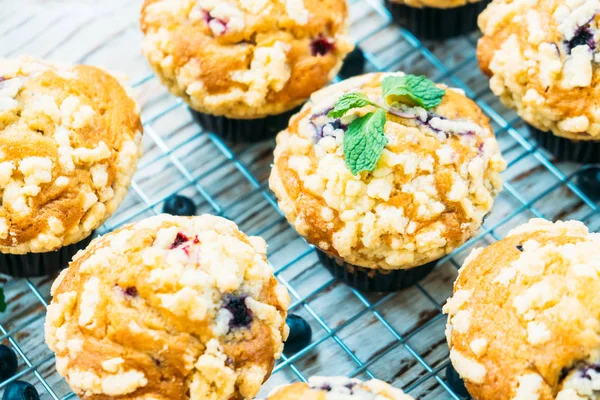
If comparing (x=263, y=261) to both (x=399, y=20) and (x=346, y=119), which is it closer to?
(x=346, y=119)

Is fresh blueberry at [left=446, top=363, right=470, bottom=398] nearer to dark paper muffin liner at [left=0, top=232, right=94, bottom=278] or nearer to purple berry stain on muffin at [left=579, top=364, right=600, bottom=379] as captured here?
purple berry stain on muffin at [left=579, top=364, right=600, bottom=379]

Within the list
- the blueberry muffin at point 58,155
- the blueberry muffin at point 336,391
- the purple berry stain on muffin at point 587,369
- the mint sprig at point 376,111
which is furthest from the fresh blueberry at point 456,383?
the blueberry muffin at point 58,155

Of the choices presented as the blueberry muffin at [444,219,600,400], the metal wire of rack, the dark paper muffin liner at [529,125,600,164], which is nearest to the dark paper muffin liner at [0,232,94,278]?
the metal wire of rack

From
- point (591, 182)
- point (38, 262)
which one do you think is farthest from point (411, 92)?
point (38, 262)

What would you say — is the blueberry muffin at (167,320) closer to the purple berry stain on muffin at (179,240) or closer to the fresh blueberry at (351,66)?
the purple berry stain on muffin at (179,240)

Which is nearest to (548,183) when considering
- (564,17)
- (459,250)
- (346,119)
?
(459,250)

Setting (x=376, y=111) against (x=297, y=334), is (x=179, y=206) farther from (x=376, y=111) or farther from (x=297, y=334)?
(x=376, y=111)
